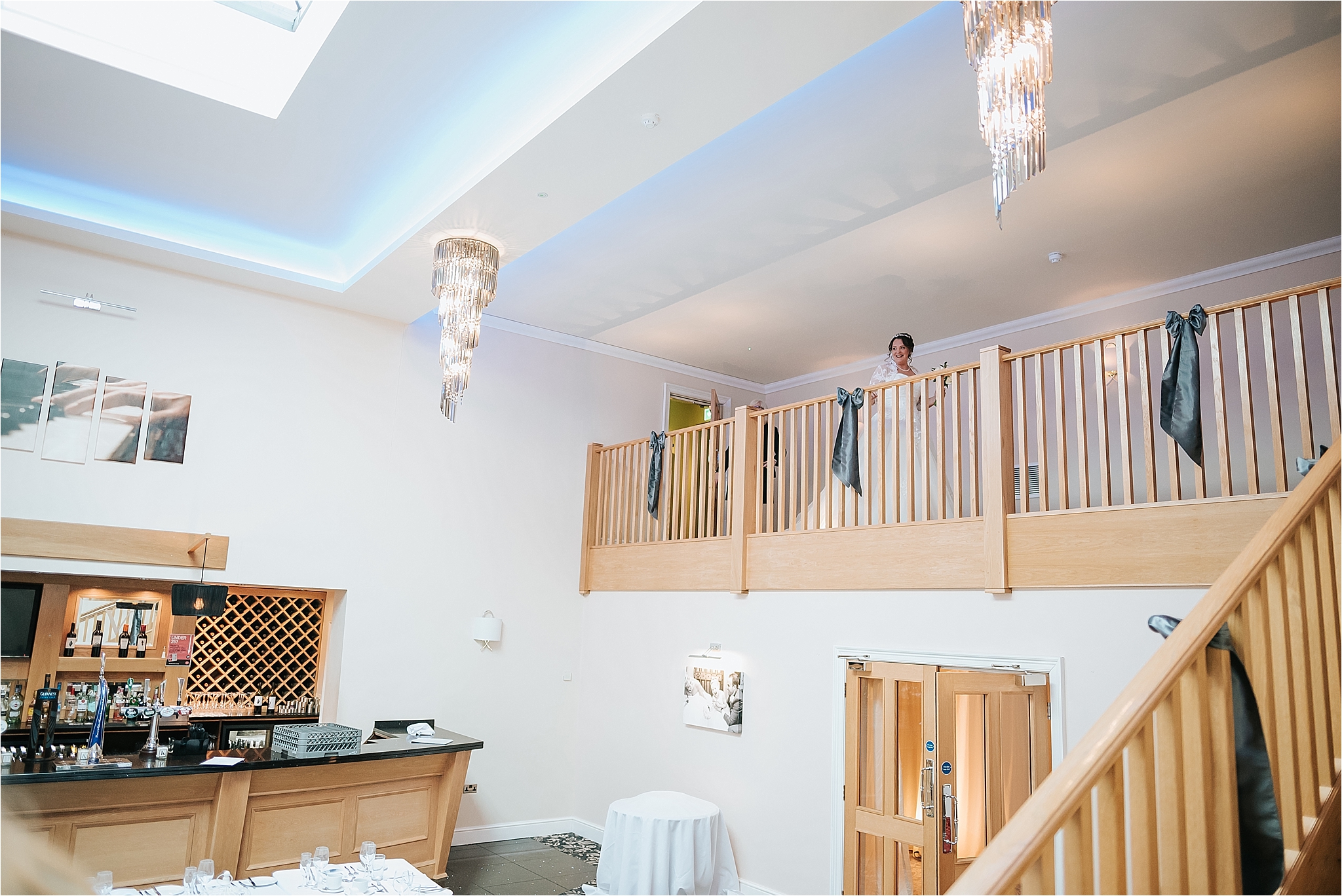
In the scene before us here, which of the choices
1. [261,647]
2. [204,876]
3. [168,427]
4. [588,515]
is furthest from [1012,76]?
[261,647]

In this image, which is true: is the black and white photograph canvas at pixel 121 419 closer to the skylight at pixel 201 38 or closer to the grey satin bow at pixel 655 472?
the skylight at pixel 201 38

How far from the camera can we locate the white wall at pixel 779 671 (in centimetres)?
480

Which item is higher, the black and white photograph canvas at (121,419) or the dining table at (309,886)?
the black and white photograph canvas at (121,419)

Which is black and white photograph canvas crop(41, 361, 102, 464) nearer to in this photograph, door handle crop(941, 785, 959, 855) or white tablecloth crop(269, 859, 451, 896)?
white tablecloth crop(269, 859, 451, 896)

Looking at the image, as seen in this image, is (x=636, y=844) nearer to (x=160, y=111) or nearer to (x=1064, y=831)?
(x=1064, y=831)

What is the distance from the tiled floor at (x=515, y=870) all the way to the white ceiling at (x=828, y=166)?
4.60 metres

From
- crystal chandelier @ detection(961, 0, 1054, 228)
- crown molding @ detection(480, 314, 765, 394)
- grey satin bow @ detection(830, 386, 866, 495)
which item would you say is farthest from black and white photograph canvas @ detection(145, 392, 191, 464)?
crystal chandelier @ detection(961, 0, 1054, 228)

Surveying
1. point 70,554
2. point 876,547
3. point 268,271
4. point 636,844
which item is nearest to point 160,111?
point 268,271

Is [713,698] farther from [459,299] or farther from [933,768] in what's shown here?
[459,299]

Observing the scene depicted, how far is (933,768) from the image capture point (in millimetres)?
5402

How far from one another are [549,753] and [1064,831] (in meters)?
7.13

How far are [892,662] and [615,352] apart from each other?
4.85 m

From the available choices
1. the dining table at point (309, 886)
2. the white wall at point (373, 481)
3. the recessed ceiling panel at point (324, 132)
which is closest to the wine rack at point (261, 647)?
the white wall at point (373, 481)

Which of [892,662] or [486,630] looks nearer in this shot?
[892,662]
